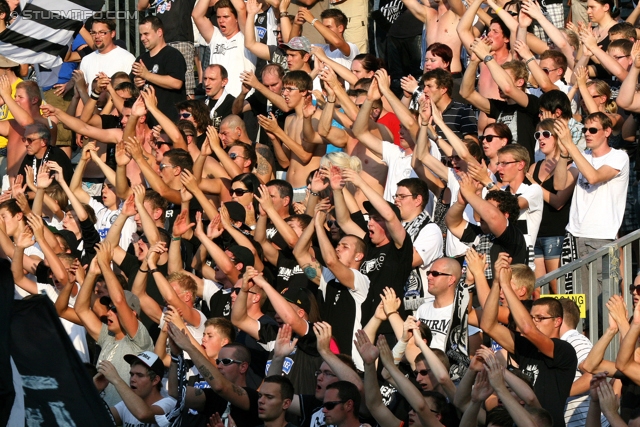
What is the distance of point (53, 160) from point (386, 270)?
15.7ft

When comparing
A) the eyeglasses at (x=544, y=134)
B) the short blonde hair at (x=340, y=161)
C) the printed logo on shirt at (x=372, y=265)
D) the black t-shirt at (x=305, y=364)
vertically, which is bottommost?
the black t-shirt at (x=305, y=364)

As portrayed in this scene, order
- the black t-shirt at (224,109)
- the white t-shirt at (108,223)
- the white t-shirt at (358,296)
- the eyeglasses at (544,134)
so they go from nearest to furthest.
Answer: the white t-shirt at (358,296) → the eyeglasses at (544,134) → the white t-shirt at (108,223) → the black t-shirt at (224,109)

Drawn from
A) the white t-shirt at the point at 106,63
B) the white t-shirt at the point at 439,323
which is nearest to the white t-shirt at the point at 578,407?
the white t-shirt at the point at 439,323

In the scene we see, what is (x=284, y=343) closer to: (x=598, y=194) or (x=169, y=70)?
(x=598, y=194)

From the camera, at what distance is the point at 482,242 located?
31.9 ft

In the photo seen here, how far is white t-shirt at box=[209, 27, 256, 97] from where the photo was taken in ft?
47.1

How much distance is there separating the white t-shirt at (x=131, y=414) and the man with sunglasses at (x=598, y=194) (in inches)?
141

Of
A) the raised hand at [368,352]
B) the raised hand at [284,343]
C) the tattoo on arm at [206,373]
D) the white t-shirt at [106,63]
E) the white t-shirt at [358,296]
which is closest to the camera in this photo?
the raised hand at [368,352]

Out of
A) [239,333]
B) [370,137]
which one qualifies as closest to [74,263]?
[239,333]

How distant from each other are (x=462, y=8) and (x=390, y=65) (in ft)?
7.31

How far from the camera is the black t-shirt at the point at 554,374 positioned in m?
8.26

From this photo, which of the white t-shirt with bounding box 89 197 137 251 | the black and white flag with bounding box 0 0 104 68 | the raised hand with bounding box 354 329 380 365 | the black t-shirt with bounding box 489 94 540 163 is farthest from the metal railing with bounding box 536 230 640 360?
the black and white flag with bounding box 0 0 104 68

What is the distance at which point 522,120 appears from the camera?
11.8m

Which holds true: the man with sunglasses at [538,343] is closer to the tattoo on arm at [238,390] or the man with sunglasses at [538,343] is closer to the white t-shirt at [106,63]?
the tattoo on arm at [238,390]
